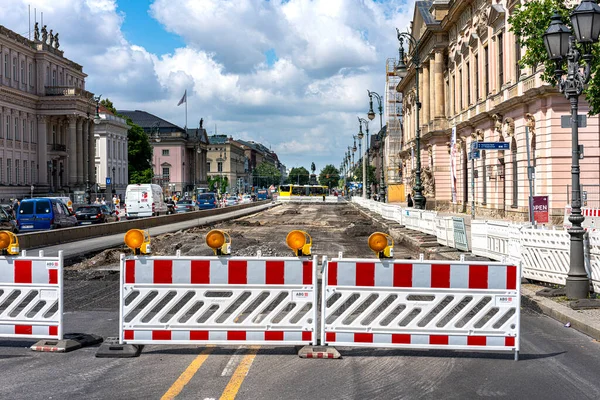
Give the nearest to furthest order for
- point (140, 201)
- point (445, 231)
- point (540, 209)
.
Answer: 1. point (540, 209)
2. point (445, 231)
3. point (140, 201)

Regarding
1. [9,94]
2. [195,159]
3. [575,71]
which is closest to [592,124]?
[575,71]

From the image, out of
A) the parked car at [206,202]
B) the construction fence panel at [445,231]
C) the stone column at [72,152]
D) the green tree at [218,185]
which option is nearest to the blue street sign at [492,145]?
the construction fence panel at [445,231]

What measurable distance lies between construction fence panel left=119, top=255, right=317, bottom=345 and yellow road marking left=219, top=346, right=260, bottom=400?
23 cm

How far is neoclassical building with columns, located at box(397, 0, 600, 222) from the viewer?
35.2m

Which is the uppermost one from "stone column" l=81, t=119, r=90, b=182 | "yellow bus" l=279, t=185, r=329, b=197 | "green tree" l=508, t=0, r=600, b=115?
"stone column" l=81, t=119, r=90, b=182

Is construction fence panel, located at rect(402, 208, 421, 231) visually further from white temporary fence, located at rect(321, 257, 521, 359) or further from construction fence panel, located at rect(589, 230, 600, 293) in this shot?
white temporary fence, located at rect(321, 257, 521, 359)

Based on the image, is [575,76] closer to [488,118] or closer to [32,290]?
[32,290]

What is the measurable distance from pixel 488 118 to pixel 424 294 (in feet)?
137

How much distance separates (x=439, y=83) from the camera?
6625 cm

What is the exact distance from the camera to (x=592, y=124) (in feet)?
115

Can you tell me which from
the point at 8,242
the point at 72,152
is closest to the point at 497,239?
the point at 8,242

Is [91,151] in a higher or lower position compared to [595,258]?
higher

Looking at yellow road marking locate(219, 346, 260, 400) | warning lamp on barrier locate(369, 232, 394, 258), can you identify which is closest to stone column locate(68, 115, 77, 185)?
yellow road marking locate(219, 346, 260, 400)

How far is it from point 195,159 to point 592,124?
141m
